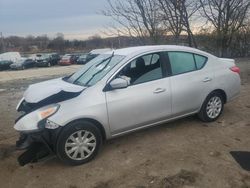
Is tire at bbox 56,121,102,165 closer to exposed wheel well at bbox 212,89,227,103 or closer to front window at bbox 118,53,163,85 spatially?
front window at bbox 118,53,163,85

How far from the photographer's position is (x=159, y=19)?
12.3 meters

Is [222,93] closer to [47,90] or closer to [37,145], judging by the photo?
[47,90]

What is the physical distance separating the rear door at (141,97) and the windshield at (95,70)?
256 millimetres

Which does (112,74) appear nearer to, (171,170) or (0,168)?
(171,170)

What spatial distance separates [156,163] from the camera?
4383 mm

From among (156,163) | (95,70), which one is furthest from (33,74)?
(156,163)

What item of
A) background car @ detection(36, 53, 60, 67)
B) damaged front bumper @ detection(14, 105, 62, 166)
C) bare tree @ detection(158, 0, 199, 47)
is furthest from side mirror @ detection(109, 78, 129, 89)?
background car @ detection(36, 53, 60, 67)

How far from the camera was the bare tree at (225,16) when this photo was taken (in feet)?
44.7

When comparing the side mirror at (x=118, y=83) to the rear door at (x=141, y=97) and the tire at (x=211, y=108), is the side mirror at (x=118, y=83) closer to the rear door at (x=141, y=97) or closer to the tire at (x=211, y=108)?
the rear door at (x=141, y=97)

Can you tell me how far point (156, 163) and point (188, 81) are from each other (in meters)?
1.72

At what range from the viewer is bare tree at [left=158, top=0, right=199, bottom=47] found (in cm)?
1220

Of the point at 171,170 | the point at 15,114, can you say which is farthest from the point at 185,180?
the point at 15,114

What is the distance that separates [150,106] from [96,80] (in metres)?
0.94

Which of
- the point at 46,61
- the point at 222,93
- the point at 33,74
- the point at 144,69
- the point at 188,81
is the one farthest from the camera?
the point at 46,61
